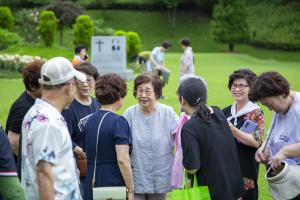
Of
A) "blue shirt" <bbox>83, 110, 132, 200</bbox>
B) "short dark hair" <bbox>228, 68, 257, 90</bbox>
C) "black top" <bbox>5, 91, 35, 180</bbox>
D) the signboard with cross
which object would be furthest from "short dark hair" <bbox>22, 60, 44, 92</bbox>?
the signboard with cross

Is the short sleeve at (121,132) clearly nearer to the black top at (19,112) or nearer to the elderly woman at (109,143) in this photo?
the elderly woman at (109,143)

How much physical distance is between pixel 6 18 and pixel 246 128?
30817mm

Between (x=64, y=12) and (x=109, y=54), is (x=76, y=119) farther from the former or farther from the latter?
(x=64, y=12)

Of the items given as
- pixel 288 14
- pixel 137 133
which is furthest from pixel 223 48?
pixel 137 133

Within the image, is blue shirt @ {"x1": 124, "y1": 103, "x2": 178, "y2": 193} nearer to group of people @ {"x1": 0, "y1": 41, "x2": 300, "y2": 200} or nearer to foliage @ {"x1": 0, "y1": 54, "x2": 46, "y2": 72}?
group of people @ {"x1": 0, "y1": 41, "x2": 300, "y2": 200}

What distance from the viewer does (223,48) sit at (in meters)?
49.9

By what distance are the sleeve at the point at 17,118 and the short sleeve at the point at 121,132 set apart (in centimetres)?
78

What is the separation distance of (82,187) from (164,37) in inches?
1968

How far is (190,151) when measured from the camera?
4098 millimetres

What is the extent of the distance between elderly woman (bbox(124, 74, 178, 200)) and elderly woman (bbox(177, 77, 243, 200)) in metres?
0.92

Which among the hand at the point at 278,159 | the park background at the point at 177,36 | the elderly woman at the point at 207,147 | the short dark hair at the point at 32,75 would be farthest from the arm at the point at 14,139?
the park background at the point at 177,36

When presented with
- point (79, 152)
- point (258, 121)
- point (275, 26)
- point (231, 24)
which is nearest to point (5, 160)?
point (79, 152)

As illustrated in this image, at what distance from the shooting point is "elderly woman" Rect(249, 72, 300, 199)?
4.08 metres

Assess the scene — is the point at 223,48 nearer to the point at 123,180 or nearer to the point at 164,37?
the point at 164,37
